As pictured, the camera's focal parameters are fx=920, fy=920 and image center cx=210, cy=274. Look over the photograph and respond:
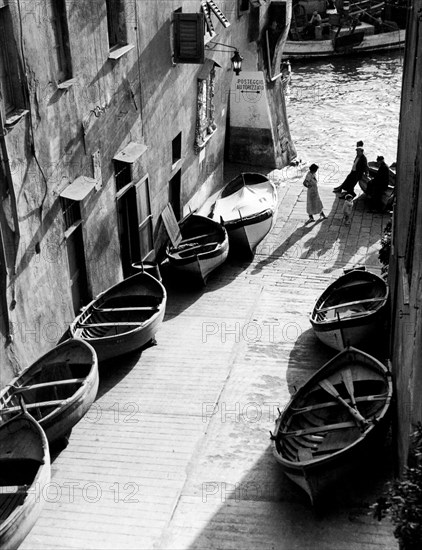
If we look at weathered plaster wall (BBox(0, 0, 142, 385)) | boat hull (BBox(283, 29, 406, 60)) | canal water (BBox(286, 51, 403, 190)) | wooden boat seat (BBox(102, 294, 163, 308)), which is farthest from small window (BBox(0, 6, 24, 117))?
boat hull (BBox(283, 29, 406, 60))

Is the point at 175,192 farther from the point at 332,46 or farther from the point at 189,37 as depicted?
the point at 332,46

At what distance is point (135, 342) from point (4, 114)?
18.1 feet

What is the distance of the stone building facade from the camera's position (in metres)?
15.9

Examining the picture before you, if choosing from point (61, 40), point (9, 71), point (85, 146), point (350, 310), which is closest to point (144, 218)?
point (85, 146)

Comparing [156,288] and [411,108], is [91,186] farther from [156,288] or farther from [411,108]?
[411,108]

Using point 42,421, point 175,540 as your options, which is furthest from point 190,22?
point 175,540

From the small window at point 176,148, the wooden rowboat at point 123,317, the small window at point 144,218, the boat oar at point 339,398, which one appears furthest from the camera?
the small window at point 176,148

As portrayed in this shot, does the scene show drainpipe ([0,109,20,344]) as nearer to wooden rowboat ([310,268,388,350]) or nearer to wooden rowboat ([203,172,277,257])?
wooden rowboat ([310,268,388,350])

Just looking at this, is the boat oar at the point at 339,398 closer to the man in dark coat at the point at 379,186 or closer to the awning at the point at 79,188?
the awning at the point at 79,188

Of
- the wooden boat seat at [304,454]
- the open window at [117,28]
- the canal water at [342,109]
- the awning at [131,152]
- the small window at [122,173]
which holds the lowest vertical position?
the canal water at [342,109]

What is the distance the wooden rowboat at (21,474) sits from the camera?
13226 millimetres

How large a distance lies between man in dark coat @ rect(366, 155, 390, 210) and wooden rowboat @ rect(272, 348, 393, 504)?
10894mm

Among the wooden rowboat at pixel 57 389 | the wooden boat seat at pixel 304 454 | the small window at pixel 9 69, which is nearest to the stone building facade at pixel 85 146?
the small window at pixel 9 69

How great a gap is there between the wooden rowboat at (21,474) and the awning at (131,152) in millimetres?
7295
